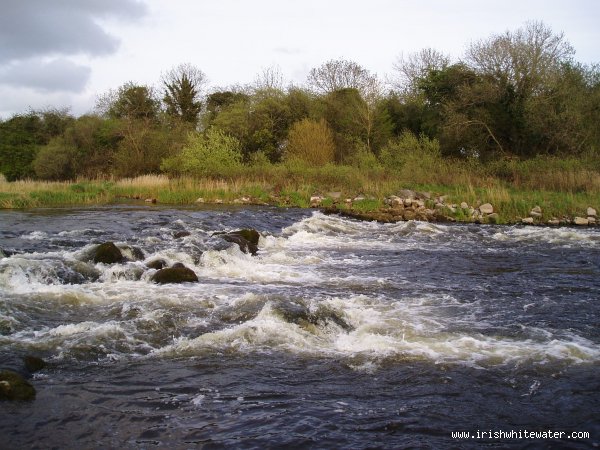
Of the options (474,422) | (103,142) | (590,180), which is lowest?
(474,422)

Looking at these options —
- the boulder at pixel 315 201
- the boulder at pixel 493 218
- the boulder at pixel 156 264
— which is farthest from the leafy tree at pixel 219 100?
the boulder at pixel 156 264

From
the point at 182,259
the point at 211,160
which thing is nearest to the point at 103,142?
the point at 211,160

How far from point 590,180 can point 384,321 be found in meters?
19.1

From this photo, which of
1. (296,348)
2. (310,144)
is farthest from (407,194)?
(296,348)

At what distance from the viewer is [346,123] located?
3784cm

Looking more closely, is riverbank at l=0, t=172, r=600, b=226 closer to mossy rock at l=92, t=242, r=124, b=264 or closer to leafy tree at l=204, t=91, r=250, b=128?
mossy rock at l=92, t=242, r=124, b=264

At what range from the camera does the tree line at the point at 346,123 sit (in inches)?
1138

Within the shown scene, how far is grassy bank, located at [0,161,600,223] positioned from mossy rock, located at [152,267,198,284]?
1368cm

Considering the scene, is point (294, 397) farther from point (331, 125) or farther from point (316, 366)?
point (331, 125)

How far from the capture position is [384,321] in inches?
320

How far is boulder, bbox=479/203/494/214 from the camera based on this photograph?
21.7 metres

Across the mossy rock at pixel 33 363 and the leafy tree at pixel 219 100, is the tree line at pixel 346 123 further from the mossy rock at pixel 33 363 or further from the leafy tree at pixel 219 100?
the mossy rock at pixel 33 363

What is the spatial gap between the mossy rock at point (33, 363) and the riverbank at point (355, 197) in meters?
17.5

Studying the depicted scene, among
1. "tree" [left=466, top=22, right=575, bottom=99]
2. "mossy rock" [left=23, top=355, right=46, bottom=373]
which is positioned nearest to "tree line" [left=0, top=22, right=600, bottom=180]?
"tree" [left=466, top=22, right=575, bottom=99]
